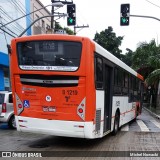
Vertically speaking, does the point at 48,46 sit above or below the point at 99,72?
above

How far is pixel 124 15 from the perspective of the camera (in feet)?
63.3

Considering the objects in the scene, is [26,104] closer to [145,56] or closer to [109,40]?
[145,56]

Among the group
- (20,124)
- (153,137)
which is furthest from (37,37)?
(153,137)

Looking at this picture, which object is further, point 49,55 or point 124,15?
point 124,15

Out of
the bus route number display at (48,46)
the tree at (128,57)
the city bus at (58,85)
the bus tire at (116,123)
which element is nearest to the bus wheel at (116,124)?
the bus tire at (116,123)

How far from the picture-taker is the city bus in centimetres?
886

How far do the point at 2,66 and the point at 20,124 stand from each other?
1704 centimetres

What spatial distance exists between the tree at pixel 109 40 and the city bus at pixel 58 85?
41172 mm

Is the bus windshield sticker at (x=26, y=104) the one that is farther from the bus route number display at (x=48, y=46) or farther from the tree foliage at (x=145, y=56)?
the tree foliage at (x=145, y=56)

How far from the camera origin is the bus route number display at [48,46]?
30.2 ft

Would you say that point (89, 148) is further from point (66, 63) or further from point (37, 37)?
point (37, 37)

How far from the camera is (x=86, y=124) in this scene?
28.8ft

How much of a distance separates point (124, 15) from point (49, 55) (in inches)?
438

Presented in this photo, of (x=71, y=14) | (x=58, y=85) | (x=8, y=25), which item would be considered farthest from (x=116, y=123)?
(x=8, y=25)
